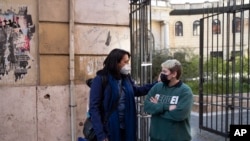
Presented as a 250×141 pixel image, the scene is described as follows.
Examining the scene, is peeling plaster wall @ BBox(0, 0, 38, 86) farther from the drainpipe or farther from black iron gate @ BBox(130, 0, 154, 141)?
black iron gate @ BBox(130, 0, 154, 141)

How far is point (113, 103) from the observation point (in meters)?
3.33

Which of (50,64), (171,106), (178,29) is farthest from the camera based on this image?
(178,29)

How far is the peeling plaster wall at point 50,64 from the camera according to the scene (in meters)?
4.56

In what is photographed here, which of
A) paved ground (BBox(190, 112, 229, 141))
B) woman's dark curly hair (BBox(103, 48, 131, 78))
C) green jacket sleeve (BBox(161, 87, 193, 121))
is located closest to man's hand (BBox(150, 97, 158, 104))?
green jacket sleeve (BBox(161, 87, 193, 121))

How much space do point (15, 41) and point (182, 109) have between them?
246 cm

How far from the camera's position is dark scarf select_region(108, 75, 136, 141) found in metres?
3.31

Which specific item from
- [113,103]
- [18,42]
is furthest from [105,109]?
[18,42]

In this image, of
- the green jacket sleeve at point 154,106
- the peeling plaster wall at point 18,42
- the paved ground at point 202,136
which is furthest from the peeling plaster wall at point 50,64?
the paved ground at point 202,136

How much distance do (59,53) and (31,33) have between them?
46 centimetres

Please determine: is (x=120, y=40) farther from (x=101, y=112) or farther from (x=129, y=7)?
(x=101, y=112)

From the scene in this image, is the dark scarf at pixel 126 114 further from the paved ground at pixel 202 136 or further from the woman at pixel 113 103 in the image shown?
the paved ground at pixel 202 136

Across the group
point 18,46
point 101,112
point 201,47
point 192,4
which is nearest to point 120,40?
point 18,46

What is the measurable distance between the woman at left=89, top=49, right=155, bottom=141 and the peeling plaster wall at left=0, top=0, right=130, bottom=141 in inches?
59.9

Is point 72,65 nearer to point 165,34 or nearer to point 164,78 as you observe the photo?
point 164,78
